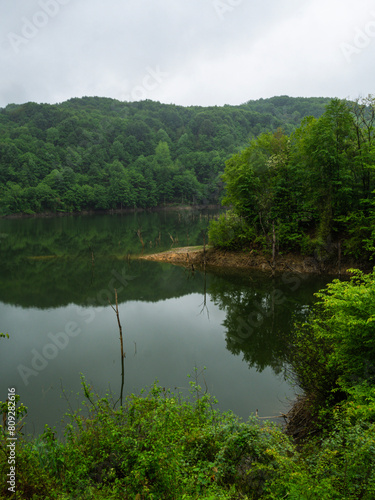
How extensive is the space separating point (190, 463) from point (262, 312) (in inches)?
597

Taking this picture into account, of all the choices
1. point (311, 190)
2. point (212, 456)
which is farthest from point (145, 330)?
point (311, 190)

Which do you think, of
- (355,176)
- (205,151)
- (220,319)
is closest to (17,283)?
(220,319)

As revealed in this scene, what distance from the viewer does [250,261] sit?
31547mm

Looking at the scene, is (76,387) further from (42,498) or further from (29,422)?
(42,498)

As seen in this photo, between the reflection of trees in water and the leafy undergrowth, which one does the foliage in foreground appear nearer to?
the leafy undergrowth

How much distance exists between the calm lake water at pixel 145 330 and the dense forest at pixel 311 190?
3992 mm

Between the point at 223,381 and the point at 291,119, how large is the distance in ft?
599

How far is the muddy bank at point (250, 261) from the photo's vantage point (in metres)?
28.3

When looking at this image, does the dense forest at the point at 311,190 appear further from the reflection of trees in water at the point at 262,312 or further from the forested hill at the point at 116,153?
the forested hill at the point at 116,153

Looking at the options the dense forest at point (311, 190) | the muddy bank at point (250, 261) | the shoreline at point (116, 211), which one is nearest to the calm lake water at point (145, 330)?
the muddy bank at point (250, 261)

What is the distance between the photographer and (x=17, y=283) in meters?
29.2

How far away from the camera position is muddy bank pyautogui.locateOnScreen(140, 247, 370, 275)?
2828 centimetres

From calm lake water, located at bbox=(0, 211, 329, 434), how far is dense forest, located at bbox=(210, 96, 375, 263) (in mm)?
3992

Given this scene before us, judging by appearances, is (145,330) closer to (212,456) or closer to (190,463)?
(212,456)
